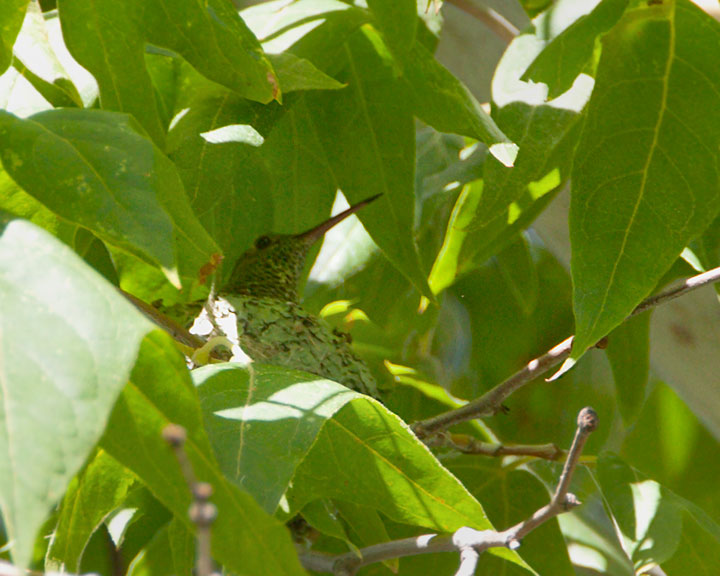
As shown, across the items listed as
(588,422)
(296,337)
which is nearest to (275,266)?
(296,337)

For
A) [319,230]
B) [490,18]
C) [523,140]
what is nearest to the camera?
[523,140]

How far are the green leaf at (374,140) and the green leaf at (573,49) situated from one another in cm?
24

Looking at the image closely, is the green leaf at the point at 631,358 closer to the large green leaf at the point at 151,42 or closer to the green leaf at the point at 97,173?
the large green leaf at the point at 151,42

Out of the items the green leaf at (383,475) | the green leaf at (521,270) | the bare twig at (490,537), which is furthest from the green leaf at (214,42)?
the green leaf at (521,270)

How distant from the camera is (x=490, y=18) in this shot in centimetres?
172

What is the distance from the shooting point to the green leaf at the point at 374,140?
4.12 feet

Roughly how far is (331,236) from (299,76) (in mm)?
863

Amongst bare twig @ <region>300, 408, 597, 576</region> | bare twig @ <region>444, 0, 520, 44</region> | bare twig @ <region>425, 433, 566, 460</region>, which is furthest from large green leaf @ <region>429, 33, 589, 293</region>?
bare twig @ <region>444, 0, 520, 44</region>

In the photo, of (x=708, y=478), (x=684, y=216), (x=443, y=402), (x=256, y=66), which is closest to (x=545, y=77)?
(x=684, y=216)

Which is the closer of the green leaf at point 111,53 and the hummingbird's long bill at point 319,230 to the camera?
the green leaf at point 111,53

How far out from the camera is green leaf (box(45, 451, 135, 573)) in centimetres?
91

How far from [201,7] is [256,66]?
9cm

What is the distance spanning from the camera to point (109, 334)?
566mm

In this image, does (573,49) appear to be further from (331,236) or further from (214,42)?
(331,236)
